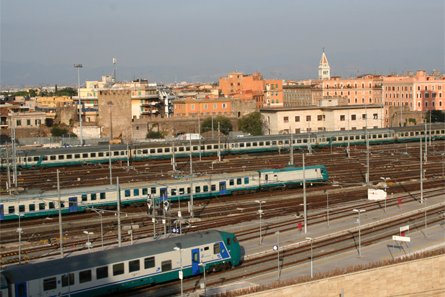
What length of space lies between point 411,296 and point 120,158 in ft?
138

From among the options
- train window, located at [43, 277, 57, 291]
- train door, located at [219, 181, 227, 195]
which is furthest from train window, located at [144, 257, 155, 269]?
train door, located at [219, 181, 227, 195]

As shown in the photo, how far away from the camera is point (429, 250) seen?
3017cm

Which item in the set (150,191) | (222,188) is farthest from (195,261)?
(222,188)

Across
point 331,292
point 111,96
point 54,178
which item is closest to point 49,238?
point 331,292

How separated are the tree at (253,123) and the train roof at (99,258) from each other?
66.8 metres

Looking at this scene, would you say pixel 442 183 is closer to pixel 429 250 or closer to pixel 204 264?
pixel 429 250

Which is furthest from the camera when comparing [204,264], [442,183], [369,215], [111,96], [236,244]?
[111,96]

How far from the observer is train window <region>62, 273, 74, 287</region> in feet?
75.9

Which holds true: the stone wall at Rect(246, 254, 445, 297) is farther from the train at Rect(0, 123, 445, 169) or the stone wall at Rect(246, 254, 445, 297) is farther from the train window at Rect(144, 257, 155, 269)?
the train at Rect(0, 123, 445, 169)

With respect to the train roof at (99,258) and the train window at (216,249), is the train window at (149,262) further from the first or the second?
the train window at (216,249)

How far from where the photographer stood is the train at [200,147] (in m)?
63.1

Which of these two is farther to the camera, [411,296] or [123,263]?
[411,296]

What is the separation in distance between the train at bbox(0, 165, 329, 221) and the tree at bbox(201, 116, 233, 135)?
45813 millimetres

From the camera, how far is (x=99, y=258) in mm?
24188
